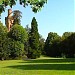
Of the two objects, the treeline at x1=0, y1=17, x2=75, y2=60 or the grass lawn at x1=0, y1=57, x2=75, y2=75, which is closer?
the grass lawn at x1=0, y1=57, x2=75, y2=75

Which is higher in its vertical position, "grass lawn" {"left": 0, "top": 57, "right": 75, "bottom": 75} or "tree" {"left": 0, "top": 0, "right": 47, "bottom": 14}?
"tree" {"left": 0, "top": 0, "right": 47, "bottom": 14}

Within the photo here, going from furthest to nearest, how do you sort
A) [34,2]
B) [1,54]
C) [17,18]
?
[17,18], [1,54], [34,2]

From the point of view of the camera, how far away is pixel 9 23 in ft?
270

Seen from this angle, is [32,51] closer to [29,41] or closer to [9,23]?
[29,41]

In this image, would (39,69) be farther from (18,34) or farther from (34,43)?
(34,43)

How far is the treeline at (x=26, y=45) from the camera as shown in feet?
178

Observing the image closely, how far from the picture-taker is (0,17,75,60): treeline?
54178mm

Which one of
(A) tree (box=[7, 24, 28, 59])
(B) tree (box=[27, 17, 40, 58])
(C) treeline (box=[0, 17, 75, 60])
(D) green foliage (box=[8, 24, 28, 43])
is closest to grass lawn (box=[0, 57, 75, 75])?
(C) treeline (box=[0, 17, 75, 60])

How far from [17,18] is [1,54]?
2704cm

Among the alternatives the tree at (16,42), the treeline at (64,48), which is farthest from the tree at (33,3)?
the treeline at (64,48)

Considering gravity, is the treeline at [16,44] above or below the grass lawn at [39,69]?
above

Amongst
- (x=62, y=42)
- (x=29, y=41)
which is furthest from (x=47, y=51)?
(x=29, y=41)

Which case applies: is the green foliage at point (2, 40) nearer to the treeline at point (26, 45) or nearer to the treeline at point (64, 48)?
the treeline at point (26, 45)

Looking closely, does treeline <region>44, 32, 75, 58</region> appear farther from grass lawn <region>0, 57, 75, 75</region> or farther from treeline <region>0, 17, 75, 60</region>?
grass lawn <region>0, 57, 75, 75</region>
